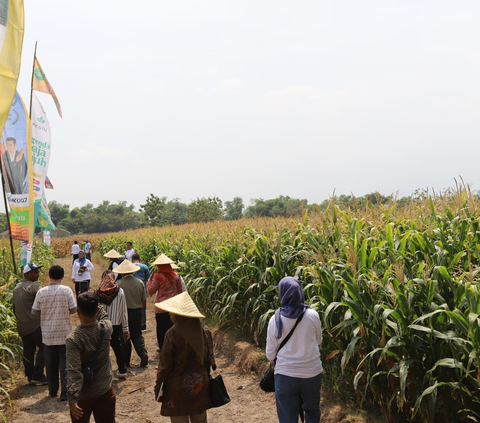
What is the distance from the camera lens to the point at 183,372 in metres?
4.07

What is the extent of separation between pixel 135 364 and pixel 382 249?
523 cm

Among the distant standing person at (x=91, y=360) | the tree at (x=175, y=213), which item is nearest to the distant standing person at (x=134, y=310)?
the distant standing person at (x=91, y=360)

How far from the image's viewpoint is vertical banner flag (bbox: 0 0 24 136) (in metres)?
4.94

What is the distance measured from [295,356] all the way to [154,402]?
10.9 ft

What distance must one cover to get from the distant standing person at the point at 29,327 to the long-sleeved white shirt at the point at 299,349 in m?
4.73

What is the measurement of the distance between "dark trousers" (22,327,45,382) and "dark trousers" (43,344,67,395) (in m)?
0.74

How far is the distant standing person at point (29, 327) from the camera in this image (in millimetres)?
7238

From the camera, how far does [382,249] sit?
5.60m

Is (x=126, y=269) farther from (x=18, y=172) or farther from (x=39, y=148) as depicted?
(x=39, y=148)

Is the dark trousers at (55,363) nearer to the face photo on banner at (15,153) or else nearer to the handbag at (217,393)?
the handbag at (217,393)

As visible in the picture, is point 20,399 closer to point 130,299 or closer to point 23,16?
point 130,299

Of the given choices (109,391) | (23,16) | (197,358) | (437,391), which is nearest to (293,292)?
(197,358)

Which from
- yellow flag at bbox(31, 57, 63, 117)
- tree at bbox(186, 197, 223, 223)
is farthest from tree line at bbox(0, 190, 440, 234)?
yellow flag at bbox(31, 57, 63, 117)

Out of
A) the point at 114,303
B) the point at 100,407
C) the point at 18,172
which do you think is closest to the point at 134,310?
the point at 114,303
